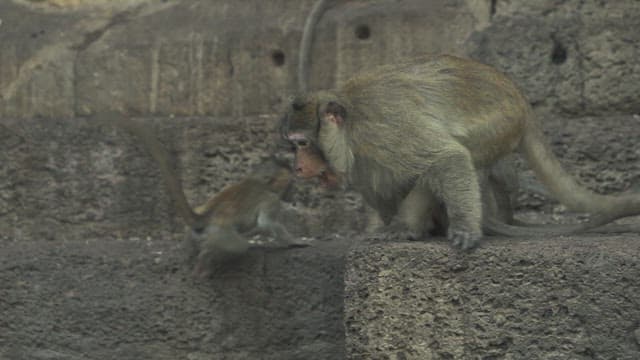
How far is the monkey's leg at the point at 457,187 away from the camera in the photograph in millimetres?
3855

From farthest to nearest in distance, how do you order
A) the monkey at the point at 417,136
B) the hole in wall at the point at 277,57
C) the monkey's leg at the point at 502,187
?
the hole in wall at the point at 277,57, the monkey's leg at the point at 502,187, the monkey at the point at 417,136

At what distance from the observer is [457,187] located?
154 inches

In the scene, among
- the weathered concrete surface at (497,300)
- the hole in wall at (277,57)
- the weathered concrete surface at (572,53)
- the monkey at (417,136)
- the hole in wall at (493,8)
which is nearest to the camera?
the weathered concrete surface at (497,300)

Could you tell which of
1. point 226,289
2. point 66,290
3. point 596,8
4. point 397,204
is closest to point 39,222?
point 66,290

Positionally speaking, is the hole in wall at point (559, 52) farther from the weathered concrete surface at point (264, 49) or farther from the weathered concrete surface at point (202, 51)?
the weathered concrete surface at point (202, 51)

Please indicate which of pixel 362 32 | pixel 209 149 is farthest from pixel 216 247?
pixel 362 32

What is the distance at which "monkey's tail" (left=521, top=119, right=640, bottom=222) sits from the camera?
412 cm

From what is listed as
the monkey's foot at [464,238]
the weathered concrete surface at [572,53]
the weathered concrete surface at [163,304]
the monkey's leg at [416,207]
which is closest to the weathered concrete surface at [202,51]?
the weathered concrete surface at [572,53]

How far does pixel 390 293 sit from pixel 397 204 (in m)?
0.58

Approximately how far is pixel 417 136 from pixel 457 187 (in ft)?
0.81

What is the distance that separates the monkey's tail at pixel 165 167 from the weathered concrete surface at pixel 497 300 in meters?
1.59

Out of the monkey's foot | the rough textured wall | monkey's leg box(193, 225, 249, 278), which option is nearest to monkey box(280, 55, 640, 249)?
the monkey's foot

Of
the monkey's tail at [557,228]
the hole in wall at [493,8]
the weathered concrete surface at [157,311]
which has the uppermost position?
the hole in wall at [493,8]

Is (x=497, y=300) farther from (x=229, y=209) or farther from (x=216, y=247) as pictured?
(x=229, y=209)
